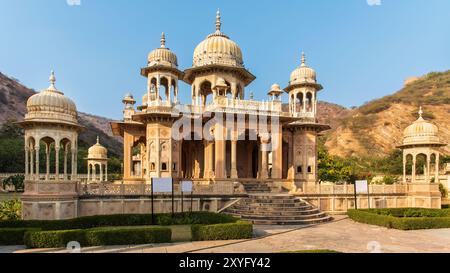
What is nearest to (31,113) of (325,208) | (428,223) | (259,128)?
(259,128)

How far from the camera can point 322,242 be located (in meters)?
14.4

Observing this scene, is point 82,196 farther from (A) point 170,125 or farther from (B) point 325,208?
(B) point 325,208

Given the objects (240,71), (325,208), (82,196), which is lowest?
(325,208)

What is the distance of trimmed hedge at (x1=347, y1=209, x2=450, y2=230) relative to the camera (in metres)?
18.3

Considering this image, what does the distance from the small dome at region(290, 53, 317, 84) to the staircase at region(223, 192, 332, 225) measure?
13.9 metres

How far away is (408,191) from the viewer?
89.4 ft

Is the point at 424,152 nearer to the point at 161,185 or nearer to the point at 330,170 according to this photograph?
the point at 330,170

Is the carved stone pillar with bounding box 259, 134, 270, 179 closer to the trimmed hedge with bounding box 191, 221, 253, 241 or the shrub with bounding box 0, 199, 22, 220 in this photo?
the trimmed hedge with bounding box 191, 221, 253, 241

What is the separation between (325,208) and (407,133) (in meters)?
10.7

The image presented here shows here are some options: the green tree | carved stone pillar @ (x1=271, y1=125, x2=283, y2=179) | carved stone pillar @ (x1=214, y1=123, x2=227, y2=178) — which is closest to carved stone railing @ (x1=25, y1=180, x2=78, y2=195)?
carved stone pillar @ (x1=214, y1=123, x2=227, y2=178)

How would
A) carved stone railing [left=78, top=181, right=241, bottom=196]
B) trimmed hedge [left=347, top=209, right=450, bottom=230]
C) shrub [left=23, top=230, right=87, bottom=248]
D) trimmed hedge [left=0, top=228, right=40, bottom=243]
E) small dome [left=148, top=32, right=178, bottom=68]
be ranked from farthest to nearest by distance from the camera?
small dome [left=148, top=32, right=178, bottom=68], carved stone railing [left=78, top=181, right=241, bottom=196], trimmed hedge [left=347, top=209, right=450, bottom=230], trimmed hedge [left=0, top=228, right=40, bottom=243], shrub [left=23, top=230, right=87, bottom=248]

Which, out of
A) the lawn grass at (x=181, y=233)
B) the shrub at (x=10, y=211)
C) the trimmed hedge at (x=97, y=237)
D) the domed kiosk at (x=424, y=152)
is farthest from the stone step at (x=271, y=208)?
the shrub at (x=10, y=211)
